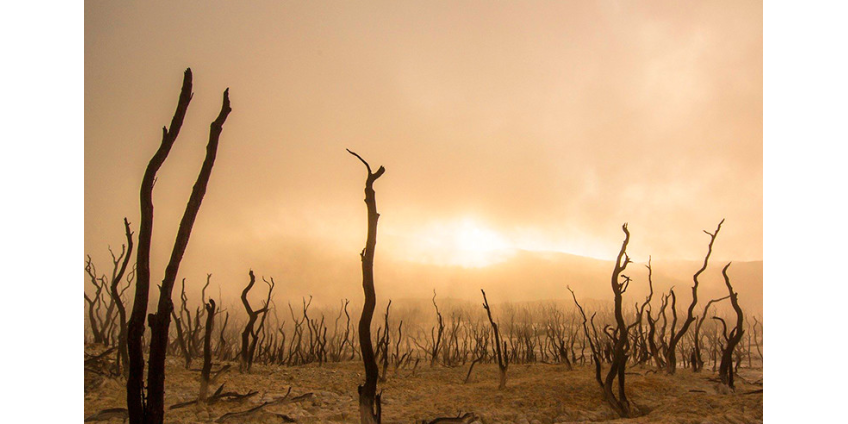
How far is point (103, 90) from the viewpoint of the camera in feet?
22.0

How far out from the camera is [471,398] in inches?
207

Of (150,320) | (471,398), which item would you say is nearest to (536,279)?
(471,398)

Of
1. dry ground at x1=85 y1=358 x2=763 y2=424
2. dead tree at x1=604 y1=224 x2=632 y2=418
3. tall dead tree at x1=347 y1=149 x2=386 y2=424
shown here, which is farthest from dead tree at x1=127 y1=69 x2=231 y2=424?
dead tree at x1=604 y1=224 x2=632 y2=418

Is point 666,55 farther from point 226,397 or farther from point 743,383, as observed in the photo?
point 226,397

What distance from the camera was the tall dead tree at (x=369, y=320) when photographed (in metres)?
3.70

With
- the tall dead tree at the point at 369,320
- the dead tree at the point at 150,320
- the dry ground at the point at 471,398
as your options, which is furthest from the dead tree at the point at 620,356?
the dead tree at the point at 150,320

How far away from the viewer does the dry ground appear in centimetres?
452

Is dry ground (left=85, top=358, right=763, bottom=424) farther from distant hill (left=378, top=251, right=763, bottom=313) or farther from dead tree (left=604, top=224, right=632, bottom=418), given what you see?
distant hill (left=378, top=251, right=763, bottom=313)

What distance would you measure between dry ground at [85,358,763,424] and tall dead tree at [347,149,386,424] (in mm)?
970
